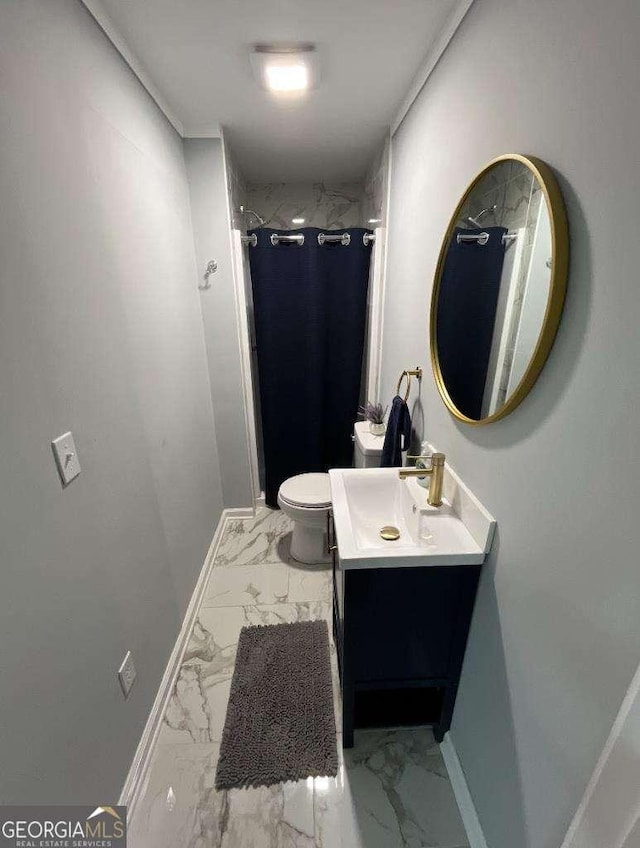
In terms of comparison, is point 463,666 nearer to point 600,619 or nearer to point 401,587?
point 401,587

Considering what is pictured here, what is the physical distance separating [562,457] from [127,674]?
1.42 m

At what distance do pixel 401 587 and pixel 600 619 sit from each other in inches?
20.8

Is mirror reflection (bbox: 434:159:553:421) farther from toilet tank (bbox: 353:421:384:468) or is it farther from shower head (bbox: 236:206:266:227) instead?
shower head (bbox: 236:206:266:227)

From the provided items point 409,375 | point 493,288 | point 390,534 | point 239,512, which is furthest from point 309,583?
point 493,288

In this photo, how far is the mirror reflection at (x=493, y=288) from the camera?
2.53ft

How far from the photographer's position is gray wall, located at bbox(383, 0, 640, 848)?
1.84 feet

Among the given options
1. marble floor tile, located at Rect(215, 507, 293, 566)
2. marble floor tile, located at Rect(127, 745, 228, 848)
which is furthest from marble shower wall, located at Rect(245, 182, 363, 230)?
marble floor tile, located at Rect(127, 745, 228, 848)

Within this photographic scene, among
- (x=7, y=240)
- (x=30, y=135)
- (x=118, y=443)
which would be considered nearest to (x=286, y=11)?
(x=30, y=135)

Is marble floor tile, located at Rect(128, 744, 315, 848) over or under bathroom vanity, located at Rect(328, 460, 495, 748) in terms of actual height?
under

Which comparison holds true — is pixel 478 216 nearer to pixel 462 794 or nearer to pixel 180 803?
pixel 462 794

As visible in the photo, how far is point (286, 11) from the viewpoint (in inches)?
41.8

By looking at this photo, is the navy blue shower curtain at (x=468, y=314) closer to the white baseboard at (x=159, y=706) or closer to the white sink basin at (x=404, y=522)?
the white sink basin at (x=404, y=522)

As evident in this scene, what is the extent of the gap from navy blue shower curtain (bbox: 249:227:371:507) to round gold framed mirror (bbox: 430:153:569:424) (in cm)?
116

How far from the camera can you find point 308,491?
6.60 ft
